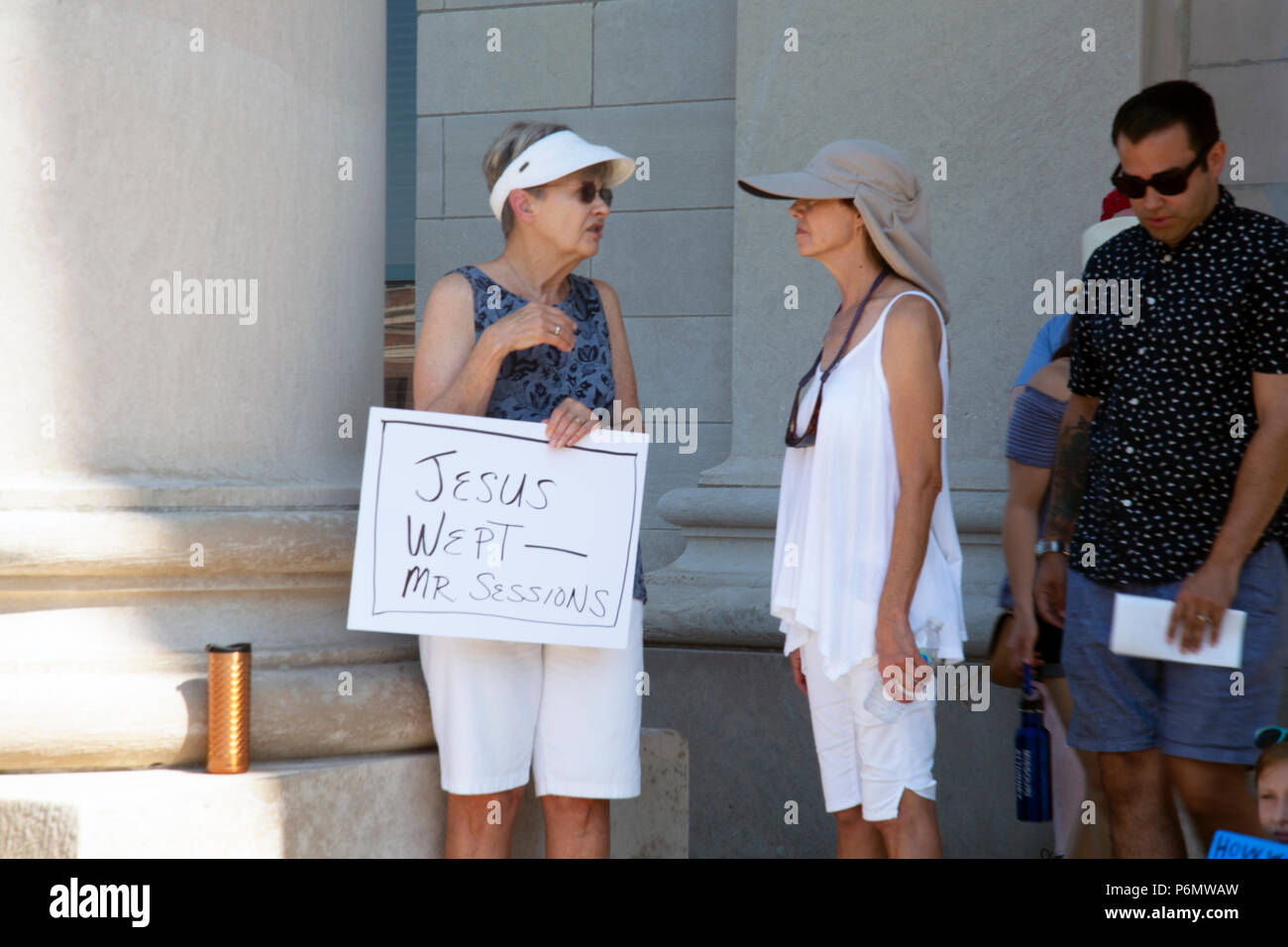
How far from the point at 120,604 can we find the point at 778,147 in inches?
150

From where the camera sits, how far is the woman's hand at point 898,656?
3516 millimetres

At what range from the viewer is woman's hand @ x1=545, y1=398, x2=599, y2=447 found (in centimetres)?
355

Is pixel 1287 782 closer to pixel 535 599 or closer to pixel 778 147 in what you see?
pixel 535 599

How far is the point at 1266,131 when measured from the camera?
6.34 metres

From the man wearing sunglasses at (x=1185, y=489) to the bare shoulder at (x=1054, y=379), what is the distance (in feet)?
1.89

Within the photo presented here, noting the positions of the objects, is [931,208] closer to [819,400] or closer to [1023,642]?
[1023,642]

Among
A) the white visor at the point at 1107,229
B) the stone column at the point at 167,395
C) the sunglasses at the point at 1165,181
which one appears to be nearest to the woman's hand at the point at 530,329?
the stone column at the point at 167,395

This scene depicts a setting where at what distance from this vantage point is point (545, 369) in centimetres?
376

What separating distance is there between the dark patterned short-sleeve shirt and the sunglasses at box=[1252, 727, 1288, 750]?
1.33 ft

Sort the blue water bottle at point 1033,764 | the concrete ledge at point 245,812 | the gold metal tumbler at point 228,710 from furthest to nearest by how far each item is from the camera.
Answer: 1. the blue water bottle at point 1033,764
2. the gold metal tumbler at point 228,710
3. the concrete ledge at point 245,812

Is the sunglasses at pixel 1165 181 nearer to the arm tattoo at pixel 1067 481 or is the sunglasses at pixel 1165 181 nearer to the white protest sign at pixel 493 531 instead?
the arm tattoo at pixel 1067 481

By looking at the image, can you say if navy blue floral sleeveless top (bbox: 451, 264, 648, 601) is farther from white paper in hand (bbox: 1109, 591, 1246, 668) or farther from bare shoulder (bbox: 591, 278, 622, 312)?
white paper in hand (bbox: 1109, 591, 1246, 668)

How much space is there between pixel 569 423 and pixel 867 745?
102cm
